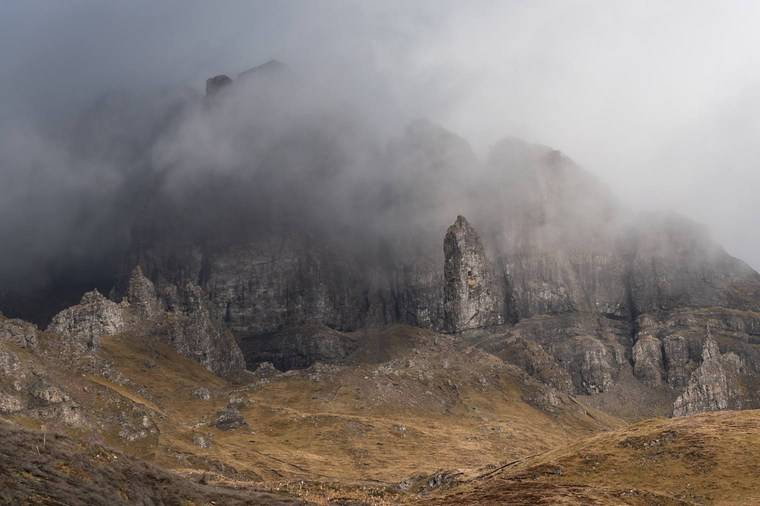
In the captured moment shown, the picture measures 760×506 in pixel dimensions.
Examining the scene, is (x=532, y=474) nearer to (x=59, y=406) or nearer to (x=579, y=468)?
(x=579, y=468)

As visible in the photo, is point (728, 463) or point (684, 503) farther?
point (728, 463)

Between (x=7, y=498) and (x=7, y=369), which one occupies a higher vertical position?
(x=7, y=369)

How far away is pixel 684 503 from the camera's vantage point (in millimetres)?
86312

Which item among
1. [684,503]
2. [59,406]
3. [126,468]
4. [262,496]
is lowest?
[684,503]

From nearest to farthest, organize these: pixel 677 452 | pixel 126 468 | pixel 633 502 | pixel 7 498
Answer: pixel 7 498 → pixel 126 468 → pixel 633 502 → pixel 677 452

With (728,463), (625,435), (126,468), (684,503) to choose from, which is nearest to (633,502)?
(684,503)

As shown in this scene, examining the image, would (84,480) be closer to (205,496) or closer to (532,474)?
(205,496)

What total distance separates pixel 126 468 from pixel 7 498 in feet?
40.4

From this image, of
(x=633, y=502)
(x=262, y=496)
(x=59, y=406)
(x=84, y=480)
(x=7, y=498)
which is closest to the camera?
(x=7, y=498)

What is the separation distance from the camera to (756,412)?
423 feet

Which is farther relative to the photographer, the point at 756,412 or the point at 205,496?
the point at 756,412

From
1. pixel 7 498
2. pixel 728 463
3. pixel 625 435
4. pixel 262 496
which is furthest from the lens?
pixel 625 435

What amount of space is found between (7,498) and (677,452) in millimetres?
92894

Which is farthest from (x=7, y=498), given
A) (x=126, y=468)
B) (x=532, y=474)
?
(x=532, y=474)
